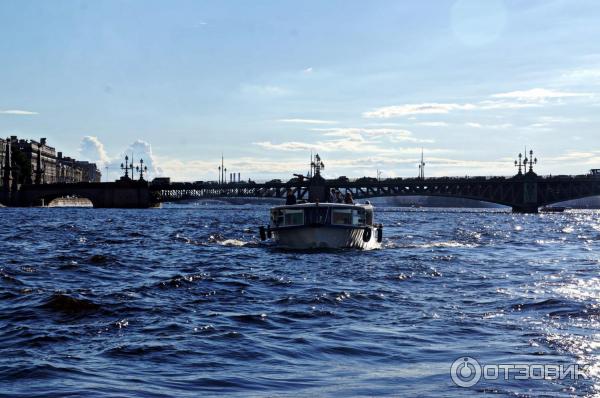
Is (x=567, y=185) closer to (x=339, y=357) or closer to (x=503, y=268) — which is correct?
(x=503, y=268)

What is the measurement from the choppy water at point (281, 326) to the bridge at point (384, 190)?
103m

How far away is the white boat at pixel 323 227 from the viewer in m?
42.2

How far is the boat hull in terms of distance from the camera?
42250 mm

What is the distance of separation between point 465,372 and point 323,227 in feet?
96.4

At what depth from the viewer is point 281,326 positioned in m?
17.2

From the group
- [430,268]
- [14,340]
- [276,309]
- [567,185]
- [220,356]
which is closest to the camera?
[220,356]

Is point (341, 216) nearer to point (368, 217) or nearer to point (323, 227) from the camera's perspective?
point (323, 227)

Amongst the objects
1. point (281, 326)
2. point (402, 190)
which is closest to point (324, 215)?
point (281, 326)

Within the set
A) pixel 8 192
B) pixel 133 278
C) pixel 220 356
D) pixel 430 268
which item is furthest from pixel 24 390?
pixel 8 192

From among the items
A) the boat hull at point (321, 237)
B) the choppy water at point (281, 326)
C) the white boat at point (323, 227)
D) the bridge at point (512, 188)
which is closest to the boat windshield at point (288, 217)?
the white boat at point (323, 227)

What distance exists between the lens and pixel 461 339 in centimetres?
1562

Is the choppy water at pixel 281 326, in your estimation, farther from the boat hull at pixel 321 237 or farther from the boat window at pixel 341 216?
the boat window at pixel 341 216

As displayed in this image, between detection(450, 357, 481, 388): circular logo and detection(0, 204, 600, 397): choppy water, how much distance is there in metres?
0.15

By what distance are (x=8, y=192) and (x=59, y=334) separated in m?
171
